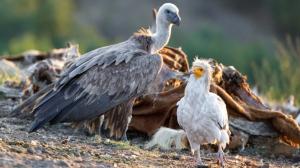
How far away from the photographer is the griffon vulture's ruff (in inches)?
408

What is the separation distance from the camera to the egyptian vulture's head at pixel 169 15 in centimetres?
1167

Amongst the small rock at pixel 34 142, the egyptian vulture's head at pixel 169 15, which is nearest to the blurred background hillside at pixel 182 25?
the egyptian vulture's head at pixel 169 15

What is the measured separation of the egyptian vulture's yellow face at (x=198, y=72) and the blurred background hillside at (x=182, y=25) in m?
19.0

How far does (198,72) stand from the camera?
8883 millimetres

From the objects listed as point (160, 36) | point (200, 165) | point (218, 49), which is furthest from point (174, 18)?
point (218, 49)

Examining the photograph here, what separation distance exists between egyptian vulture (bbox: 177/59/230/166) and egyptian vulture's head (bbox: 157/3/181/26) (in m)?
2.83

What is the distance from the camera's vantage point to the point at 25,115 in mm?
10914

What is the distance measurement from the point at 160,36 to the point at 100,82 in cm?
118

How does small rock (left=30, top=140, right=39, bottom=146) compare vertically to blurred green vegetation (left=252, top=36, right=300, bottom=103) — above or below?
below

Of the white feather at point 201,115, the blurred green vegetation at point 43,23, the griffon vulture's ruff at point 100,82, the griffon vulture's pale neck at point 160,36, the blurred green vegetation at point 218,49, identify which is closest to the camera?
the white feather at point 201,115

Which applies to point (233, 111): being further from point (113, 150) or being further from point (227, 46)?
point (227, 46)

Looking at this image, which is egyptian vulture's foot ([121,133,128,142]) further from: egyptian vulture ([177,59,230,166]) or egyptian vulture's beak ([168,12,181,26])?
egyptian vulture's beak ([168,12,181,26])

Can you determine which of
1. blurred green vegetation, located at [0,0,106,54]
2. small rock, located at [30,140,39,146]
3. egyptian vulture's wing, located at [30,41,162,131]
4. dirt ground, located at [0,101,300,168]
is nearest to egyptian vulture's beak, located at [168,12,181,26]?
egyptian vulture's wing, located at [30,41,162,131]

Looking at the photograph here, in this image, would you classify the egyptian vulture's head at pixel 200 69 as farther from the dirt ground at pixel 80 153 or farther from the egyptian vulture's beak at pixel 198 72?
the dirt ground at pixel 80 153
